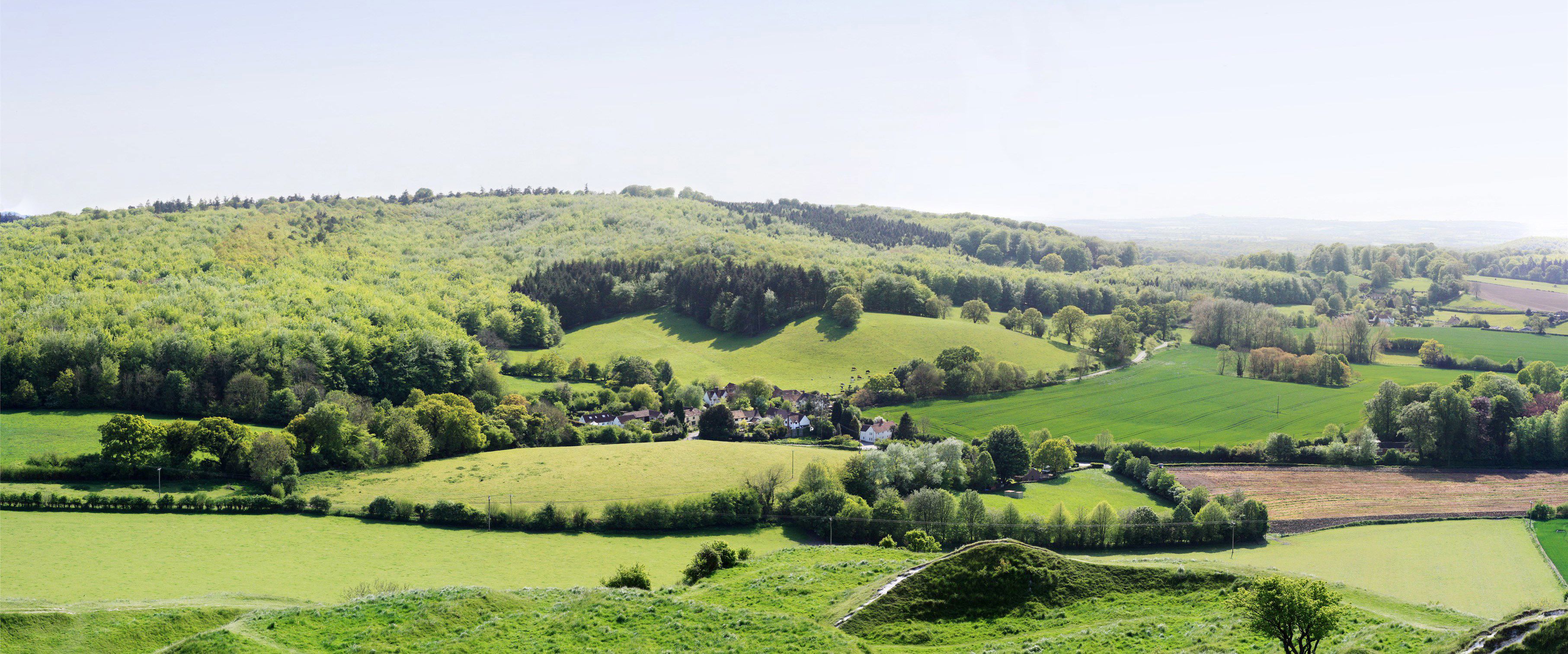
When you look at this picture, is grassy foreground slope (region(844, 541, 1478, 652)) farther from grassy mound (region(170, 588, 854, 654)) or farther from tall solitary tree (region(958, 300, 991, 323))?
tall solitary tree (region(958, 300, 991, 323))

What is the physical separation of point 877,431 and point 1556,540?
47.4m

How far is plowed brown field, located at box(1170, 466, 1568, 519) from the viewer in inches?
2464

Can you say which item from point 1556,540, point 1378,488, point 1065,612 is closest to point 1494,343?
point 1378,488

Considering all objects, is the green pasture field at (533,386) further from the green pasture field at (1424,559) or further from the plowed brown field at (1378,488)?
the green pasture field at (1424,559)

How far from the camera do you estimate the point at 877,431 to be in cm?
8300

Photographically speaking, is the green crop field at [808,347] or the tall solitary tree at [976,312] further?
the tall solitary tree at [976,312]

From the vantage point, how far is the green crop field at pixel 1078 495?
201ft

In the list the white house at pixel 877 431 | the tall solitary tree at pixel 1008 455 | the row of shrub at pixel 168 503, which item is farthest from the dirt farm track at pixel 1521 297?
the row of shrub at pixel 168 503

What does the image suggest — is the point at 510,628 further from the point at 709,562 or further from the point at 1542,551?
the point at 1542,551

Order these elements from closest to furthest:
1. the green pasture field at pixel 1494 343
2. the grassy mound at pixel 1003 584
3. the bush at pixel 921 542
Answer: the grassy mound at pixel 1003 584 < the bush at pixel 921 542 < the green pasture field at pixel 1494 343

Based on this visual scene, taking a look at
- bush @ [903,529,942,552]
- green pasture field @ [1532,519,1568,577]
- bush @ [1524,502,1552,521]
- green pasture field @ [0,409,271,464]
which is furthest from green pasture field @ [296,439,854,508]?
bush @ [1524,502,1552,521]

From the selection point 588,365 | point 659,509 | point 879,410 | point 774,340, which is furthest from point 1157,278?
point 659,509

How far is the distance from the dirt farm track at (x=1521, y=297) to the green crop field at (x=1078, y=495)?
10932cm

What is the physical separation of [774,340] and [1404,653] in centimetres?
10163
